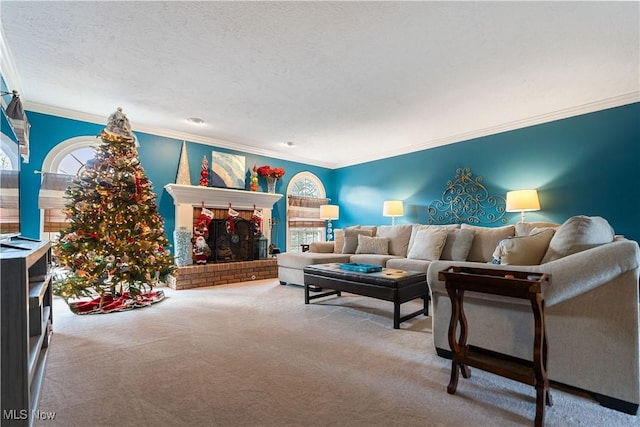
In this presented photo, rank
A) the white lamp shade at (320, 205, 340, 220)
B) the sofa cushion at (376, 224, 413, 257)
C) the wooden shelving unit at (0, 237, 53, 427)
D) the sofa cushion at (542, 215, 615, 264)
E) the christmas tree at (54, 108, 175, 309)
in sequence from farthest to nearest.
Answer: the white lamp shade at (320, 205, 340, 220)
the sofa cushion at (376, 224, 413, 257)
the christmas tree at (54, 108, 175, 309)
the sofa cushion at (542, 215, 615, 264)
the wooden shelving unit at (0, 237, 53, 427)

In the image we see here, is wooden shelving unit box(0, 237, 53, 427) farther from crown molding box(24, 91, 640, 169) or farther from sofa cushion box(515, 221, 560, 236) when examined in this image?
sofa cushion box(515, 221, 560, 236)

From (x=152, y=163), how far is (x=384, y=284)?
3.97 meters

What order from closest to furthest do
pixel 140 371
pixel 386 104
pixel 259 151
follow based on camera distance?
pixel 140 371 → pixel 386 104 → pixel 259 151

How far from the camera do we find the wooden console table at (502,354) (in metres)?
1.42

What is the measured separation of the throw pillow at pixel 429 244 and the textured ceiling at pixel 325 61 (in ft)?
5.26

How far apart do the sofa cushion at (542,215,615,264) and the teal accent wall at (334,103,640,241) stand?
220cm

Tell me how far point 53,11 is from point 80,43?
37 centimetres

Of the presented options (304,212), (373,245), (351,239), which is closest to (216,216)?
(304,212)

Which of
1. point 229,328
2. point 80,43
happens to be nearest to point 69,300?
point 229,328

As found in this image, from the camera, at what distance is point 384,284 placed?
2838 millimetres

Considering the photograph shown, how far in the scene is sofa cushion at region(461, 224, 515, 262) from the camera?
3.88 metres

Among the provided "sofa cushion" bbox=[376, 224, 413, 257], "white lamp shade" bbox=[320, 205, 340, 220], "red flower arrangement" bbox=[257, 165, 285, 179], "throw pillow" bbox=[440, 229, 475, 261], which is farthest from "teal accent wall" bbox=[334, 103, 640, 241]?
"red flower arrangement" bbox=[257, 165, 285, 179]

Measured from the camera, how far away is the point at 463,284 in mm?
1685

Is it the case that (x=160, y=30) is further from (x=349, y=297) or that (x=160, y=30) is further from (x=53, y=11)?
(x=349, y=297)
